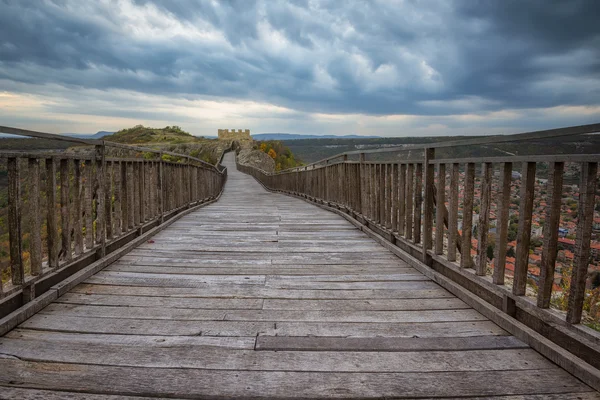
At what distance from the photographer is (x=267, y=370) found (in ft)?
6.17

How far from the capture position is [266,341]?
218 cm

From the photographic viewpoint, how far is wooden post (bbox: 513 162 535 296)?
216cm

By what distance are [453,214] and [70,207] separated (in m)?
2.93

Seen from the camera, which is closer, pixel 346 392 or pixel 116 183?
pixel 346 392

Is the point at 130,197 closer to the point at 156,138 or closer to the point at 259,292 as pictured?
the point at 259,292

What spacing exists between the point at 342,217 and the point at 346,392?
211 inches

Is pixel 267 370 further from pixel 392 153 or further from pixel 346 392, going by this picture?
pixel 392 153

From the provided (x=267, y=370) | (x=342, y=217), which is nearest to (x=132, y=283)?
(x=267, y=370)

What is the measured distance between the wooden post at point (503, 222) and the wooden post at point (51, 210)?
291 centimetres

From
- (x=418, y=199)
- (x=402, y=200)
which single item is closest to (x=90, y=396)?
(x=418, y=199)

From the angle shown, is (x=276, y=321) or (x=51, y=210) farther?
(x=51, y=210)

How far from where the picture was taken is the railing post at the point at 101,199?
349 centimetres

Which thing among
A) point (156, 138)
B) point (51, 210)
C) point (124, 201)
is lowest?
point (124, 201)

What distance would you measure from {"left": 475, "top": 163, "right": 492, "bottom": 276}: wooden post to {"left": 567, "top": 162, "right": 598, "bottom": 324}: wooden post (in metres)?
0.78
